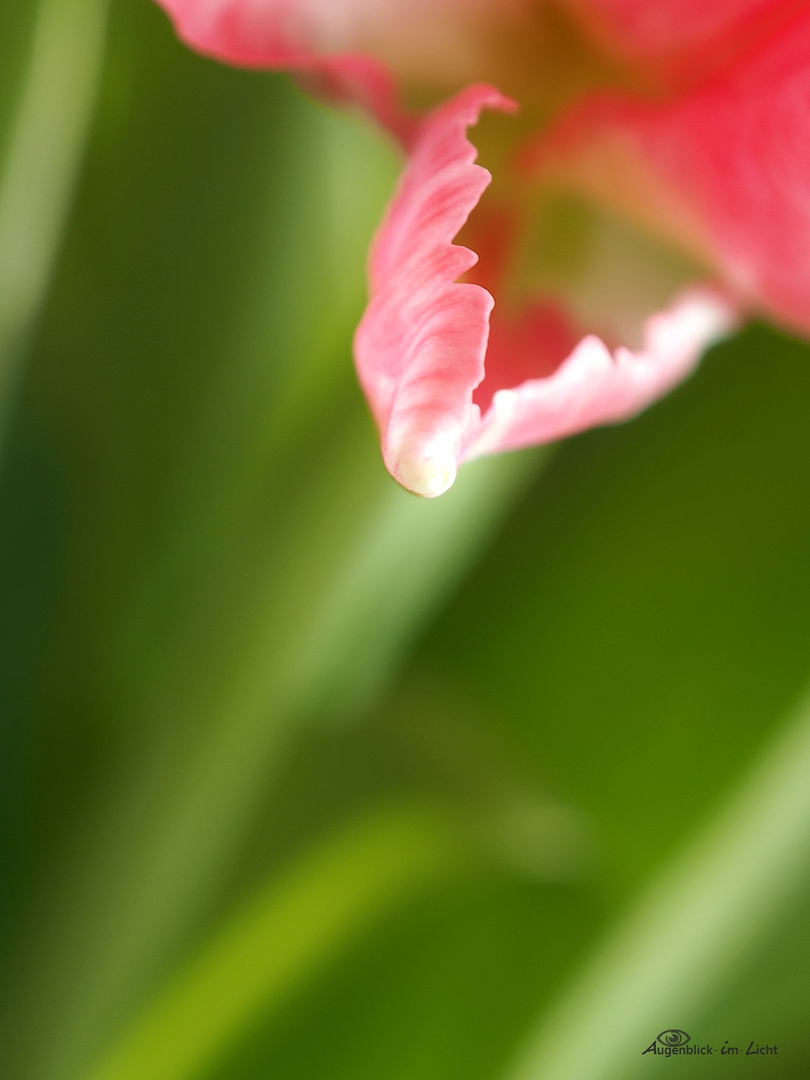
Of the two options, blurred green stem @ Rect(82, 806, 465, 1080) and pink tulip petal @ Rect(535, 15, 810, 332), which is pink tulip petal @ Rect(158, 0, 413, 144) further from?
blurred green stem @ Rect(82, 806, 465, 1080)

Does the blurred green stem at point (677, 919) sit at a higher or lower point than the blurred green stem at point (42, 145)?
lower

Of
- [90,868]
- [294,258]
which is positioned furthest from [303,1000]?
[294,258]

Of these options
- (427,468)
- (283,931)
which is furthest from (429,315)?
(283,931)

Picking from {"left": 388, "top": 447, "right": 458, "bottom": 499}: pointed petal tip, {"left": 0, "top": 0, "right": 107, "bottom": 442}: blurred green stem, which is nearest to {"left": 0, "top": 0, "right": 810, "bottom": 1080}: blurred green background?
{"left": 0, "top": 0, "right": 107, "bottom": 442}: blurred green stem

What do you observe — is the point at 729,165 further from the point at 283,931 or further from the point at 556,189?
the point at 283,931

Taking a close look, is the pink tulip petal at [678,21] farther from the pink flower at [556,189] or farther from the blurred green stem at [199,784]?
the blurred green stem at [199,784]

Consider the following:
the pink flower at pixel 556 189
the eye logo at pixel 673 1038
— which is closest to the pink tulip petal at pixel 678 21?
the pink flower at pixel 556 189
